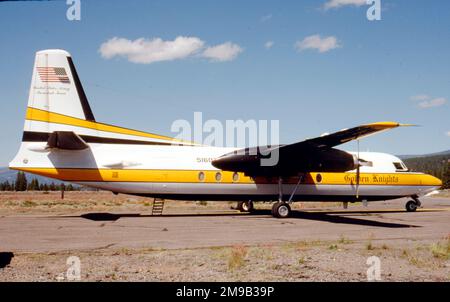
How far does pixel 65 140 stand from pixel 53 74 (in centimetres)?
331

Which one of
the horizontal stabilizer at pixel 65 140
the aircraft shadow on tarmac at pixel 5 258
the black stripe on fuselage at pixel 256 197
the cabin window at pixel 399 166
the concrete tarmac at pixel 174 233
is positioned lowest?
the concrete tarmac at pixel 174 233

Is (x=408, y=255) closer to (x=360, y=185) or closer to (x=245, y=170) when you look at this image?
(x=245, y=170)

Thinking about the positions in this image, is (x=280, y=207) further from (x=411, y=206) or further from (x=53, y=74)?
(x=53, y=74)

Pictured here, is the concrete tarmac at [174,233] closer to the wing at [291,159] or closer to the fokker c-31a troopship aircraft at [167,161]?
the fokker c-31a troopship aircraft at [167,161]

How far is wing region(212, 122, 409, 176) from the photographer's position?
70.0ft

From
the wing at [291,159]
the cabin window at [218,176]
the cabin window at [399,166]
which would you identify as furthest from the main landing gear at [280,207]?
the cabin window at [399,166]

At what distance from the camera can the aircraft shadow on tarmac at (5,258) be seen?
942 centimetres

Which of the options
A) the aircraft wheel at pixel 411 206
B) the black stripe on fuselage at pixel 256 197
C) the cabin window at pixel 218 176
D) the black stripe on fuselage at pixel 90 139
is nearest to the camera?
the black stripe on fuselage at pixel 90 139

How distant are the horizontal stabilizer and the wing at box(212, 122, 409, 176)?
23.0 feet

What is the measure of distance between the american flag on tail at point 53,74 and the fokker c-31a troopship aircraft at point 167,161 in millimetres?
44

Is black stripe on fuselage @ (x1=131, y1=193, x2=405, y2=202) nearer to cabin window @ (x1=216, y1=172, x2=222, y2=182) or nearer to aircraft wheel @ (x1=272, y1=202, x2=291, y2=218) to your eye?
aircraft wheel @ (x1=272, y1=202, x2=291, y2=218)

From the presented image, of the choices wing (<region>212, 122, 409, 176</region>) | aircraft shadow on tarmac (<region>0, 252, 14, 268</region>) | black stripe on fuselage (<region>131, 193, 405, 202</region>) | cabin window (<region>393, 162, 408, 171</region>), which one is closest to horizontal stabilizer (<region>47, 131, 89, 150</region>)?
black stripe on fuselage (<region>131, 193, 405, 202</region>)

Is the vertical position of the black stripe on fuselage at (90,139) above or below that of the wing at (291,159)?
above
